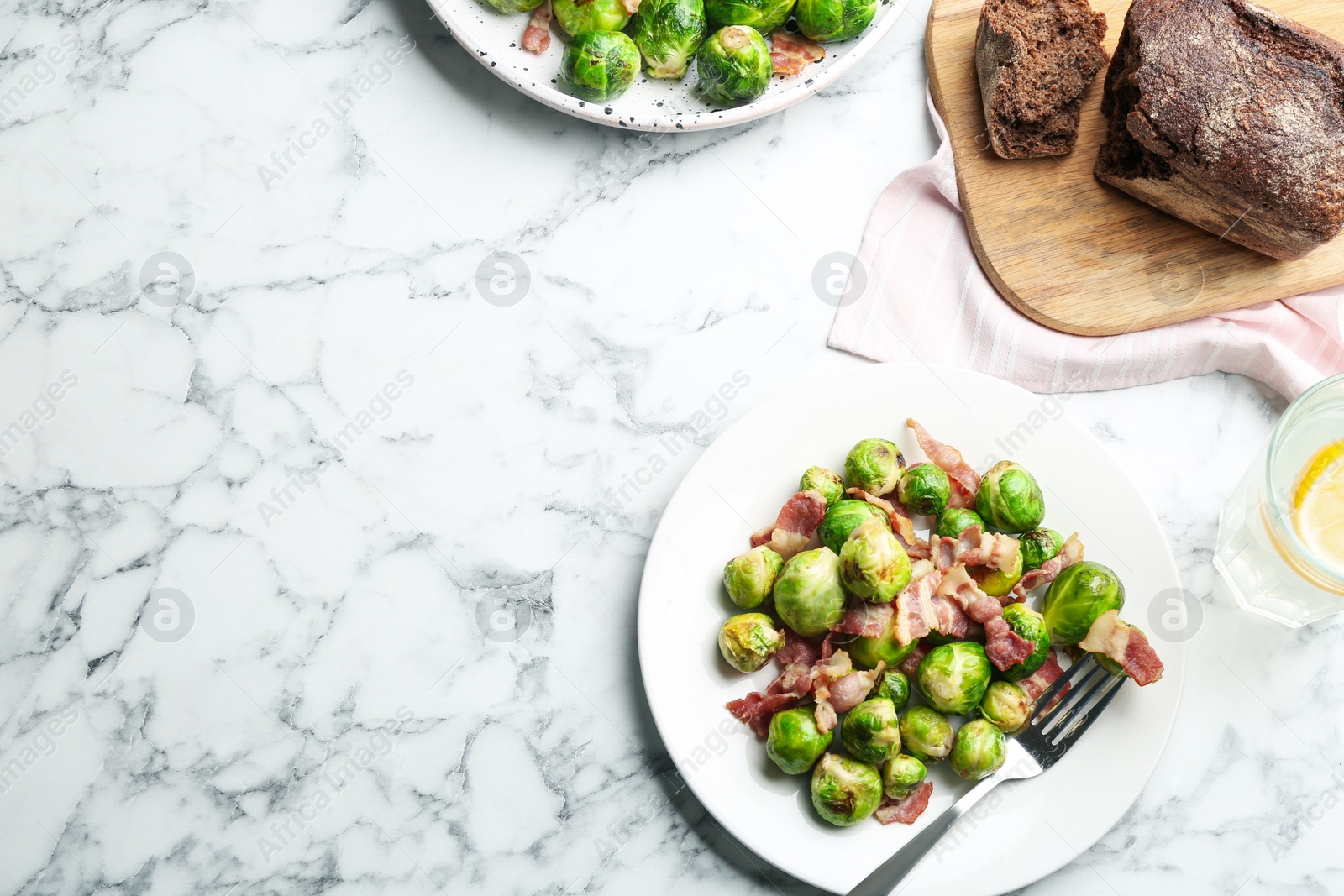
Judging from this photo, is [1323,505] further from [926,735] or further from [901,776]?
[901,776]

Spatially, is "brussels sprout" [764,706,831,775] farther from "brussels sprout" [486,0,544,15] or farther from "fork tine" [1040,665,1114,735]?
"brussels sprout" [486,0,544,15]

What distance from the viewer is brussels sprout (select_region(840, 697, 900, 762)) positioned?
249 centimetres

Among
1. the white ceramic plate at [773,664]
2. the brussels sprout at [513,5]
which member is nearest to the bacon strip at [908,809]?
the white ceramic plate at [773,664]

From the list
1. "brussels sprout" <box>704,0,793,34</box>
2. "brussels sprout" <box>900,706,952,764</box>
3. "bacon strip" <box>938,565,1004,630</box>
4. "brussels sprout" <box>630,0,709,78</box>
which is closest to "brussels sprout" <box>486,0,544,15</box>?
"brussels sprout" <box>630,0,709,78</box>

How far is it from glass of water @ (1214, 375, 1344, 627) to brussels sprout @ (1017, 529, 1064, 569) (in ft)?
1.99

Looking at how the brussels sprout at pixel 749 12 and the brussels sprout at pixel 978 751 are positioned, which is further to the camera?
the brussels sprout at pixel 749 12

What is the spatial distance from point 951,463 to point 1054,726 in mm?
793

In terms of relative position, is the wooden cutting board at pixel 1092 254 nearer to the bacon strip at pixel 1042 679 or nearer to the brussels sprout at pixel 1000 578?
the brussels sprout at pixel 1000 578

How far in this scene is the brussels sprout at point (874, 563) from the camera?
2.48 metres

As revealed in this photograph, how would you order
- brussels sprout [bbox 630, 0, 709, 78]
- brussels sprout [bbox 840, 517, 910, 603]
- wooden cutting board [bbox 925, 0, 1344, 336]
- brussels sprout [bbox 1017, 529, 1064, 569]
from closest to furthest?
1. brussels sprout [bbox 840, 517, 910, 603]
2. brussels sprout [bbox 1017, 529, 1064, 569]
3. brussels sprout [bbox 630, 0, 709, 78]
4. wooden cutting board [bbox 925, 0, 1344, 336]

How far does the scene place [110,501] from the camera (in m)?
2.98

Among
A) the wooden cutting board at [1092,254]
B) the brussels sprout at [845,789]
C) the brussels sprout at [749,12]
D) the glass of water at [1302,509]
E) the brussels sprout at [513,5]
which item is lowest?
the brussels sprout at [845,789]

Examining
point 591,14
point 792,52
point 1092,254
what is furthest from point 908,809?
point 591,14

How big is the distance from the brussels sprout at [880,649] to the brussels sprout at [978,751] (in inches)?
10.2
